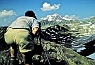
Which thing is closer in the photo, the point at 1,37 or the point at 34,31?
the point at 34,31

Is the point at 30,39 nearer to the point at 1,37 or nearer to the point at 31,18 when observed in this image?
the point at 31,18

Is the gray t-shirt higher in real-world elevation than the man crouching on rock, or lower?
higher

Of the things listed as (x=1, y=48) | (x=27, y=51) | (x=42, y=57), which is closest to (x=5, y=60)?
(x=42, y=57)

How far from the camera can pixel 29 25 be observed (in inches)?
137

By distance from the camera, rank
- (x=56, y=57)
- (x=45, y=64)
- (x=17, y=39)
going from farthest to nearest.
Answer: (x=56, y=57) < (x=45, y=64) < (x=17, y=39)

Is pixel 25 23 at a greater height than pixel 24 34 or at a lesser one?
greater

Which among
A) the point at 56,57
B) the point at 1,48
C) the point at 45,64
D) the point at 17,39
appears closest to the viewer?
the point at 17,39

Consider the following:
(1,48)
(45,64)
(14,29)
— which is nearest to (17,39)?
(14,29)

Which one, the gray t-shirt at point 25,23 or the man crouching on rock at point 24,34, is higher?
the gray t-shirt at point 25,23

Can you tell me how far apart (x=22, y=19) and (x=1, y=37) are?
3.58 metres

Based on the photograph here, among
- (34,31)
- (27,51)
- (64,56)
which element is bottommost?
(64,56)

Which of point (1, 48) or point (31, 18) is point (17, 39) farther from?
point (1, 48)

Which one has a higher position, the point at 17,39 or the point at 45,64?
the point at 17,39

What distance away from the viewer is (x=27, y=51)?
345 cm
